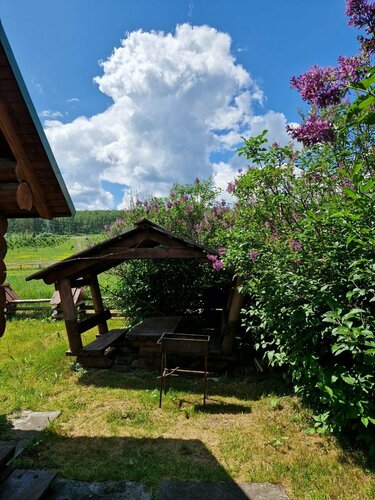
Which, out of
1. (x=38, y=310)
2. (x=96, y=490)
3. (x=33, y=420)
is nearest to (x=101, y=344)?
(x=33, y=420)

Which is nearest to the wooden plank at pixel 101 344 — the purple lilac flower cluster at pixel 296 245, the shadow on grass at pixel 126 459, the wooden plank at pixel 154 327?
the wooden plank at pixel 154 327

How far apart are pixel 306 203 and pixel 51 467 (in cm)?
501

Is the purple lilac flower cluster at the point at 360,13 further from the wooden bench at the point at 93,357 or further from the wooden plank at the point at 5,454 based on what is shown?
the wooden bench at the point at 93,357

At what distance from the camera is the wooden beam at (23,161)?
3.42 metres

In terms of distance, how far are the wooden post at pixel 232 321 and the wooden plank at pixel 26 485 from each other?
447cm

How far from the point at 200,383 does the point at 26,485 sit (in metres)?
3.92

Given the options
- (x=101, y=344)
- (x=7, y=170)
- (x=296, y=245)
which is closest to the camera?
(x=7, y=170)

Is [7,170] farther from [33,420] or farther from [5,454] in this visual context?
[33,420]

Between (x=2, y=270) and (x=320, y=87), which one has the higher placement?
(x=320, y=87)

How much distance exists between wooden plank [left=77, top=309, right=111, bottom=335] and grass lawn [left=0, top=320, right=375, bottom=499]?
3.41 feet

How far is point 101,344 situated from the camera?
841 centimetres

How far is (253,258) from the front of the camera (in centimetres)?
491

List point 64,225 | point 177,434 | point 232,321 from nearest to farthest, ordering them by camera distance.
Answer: point 177,434 < point 232,321 < point 64,225

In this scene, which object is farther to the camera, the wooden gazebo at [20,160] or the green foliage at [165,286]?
the green foliage at [165,286]
